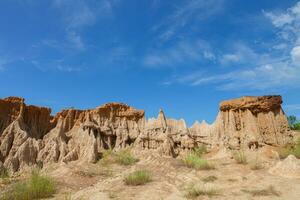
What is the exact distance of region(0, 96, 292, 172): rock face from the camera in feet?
83.2

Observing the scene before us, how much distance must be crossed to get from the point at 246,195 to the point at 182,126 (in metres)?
21.3

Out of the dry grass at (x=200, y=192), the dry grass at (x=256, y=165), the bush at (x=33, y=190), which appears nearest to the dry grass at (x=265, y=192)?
the dry grass at (x=200, y=192)

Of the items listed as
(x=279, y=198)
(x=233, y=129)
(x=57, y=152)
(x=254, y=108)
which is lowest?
(x=279, y=198)

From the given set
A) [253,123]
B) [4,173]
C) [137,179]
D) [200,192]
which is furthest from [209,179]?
[253,123]

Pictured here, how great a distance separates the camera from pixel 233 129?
28.4 meters

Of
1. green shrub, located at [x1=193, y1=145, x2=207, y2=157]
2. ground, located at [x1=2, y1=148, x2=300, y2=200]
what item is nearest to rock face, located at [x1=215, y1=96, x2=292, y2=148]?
green shrub, located at [x1=193, y1=145, x2=207, y2=157]

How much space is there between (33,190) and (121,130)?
20292 mm

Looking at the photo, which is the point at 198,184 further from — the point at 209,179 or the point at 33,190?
the point at 33,190

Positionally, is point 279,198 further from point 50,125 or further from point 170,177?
point 50,125

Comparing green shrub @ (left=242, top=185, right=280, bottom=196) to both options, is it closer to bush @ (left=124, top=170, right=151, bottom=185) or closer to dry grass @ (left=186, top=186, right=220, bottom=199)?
dry grass @ (left=186, top=186, right=220, bottom=199)

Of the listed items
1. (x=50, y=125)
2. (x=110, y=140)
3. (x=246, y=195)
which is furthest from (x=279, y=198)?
(x=50, y=125)

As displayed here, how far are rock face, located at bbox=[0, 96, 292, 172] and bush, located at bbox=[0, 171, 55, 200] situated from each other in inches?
552

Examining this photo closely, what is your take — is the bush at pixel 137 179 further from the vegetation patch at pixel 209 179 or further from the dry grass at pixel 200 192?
→ the dry grass at pixel 200 192

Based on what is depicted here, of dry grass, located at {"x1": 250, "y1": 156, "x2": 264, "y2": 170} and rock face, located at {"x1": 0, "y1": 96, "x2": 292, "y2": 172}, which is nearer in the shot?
dry grass, located at {"x1": 250, "y1": 156, "x2": 264, "y2": 170}
